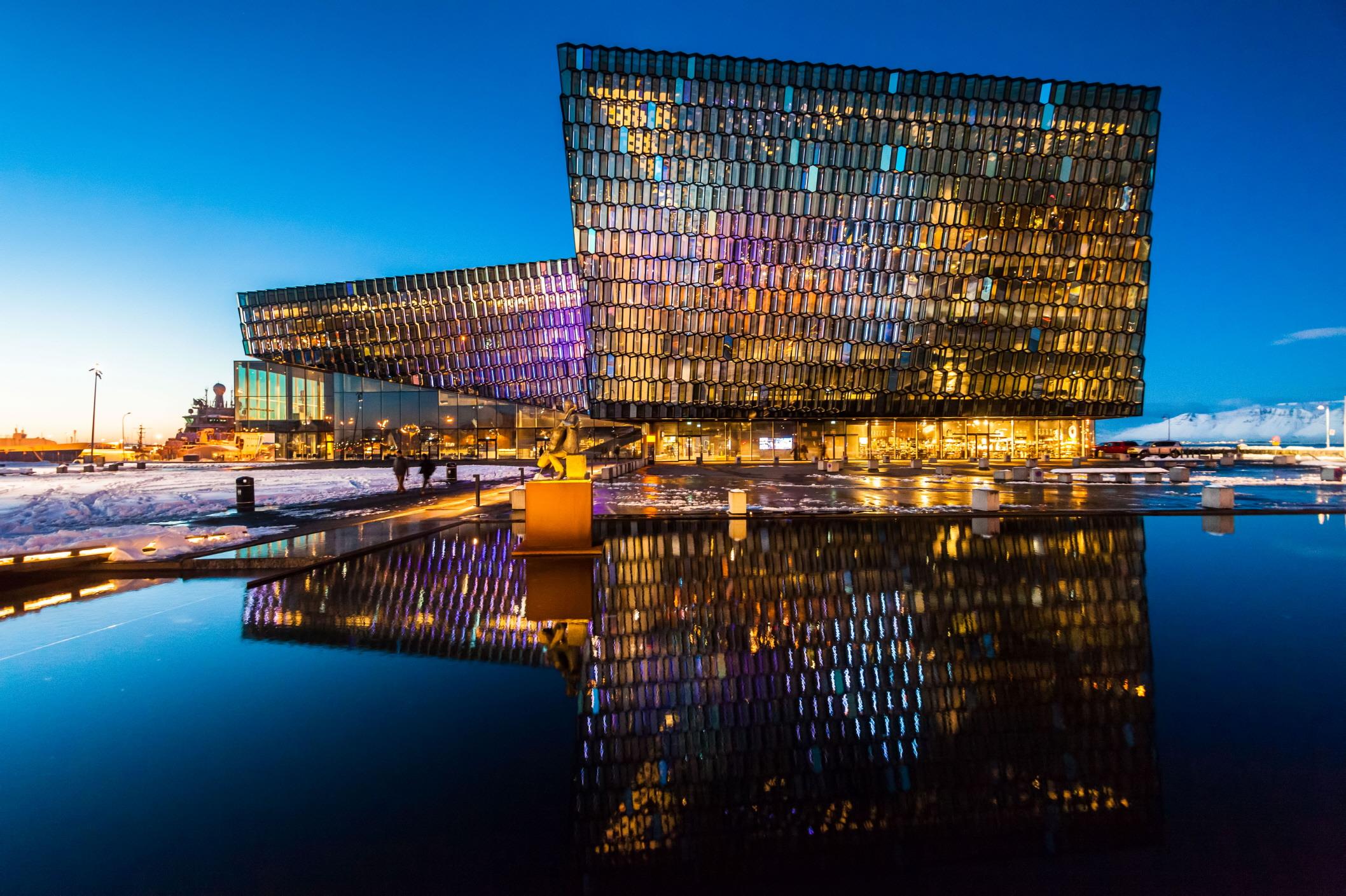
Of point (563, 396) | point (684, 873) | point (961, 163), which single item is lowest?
point (684, 873)

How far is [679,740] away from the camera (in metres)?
4.77

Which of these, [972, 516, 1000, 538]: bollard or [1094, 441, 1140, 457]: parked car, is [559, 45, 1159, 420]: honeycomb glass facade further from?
[972, 516, 1000, 538]: bollard

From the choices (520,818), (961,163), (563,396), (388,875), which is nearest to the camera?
(388,875)

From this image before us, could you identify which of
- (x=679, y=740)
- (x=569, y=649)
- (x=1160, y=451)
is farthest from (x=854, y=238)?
(x=679, y=740)

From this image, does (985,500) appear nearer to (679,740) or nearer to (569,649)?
(569,649)

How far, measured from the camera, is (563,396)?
A: 66.6 m

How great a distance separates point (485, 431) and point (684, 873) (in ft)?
225

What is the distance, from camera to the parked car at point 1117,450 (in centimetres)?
6475

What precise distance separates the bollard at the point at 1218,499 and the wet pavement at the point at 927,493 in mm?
422

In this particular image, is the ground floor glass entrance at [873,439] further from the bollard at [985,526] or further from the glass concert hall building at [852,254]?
the bollard at [985,526]

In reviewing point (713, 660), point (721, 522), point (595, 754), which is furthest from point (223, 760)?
point (721, 522)

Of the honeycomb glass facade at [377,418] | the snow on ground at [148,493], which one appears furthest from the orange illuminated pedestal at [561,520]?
the honeycomb glass facade at [377,418]

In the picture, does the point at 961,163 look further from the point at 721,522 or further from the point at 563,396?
the point at 721,522

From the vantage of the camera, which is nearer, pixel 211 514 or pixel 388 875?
pixel 388 875
